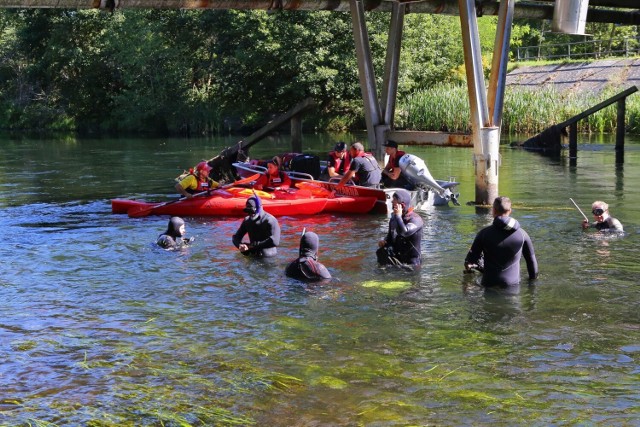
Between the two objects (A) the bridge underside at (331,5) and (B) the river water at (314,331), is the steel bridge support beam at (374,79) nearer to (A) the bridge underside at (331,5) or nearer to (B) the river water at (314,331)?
(A) the bridge underside at (331,5)

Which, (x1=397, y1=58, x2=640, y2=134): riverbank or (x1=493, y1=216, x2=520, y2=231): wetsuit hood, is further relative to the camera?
(x1=397, y1=58, x2=640, y2=134): riverbank

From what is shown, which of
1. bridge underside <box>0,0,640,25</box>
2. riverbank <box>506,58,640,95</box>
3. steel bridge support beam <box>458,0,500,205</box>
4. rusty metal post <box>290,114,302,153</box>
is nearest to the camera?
bridge underside <box>0,0,640,25</box>

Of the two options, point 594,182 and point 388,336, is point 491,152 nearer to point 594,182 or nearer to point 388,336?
point 594,182

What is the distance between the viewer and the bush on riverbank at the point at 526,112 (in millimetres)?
36719

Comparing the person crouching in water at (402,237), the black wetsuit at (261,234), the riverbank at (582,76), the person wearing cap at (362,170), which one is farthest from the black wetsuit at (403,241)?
the riverbank at (582,76)

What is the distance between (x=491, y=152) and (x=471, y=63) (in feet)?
5.48

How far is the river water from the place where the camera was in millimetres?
7504

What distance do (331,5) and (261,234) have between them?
8.22 meters

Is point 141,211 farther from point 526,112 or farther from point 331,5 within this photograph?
point 526,112

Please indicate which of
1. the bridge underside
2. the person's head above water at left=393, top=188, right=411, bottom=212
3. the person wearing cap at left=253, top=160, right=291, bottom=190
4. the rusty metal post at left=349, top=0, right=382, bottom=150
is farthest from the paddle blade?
the person's head above water at left=393, top=188, right=411, bottom=212

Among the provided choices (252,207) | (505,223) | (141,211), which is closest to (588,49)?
(141,211)

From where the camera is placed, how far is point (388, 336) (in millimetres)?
9391

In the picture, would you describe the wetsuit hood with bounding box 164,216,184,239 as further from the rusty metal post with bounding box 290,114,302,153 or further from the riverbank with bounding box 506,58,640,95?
the riverbank with bounding box 506,58,640,95

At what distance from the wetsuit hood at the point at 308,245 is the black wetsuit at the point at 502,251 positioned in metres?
1.96
